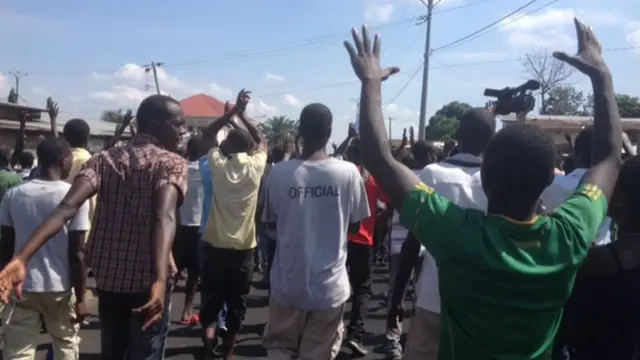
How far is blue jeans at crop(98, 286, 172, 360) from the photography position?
396 cm

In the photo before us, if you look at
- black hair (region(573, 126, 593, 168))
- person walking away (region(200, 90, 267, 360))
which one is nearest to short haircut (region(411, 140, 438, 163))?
person walking away (region(200, 90, 267, 360))

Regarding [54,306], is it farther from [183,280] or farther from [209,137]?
[183,280]

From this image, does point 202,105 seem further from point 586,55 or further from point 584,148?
point 586,55

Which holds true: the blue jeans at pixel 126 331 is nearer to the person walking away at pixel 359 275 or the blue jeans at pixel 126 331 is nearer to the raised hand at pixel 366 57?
the raised hand at pixel 366 57

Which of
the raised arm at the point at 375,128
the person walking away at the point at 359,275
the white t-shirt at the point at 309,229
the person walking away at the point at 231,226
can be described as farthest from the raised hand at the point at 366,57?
the person walking away at the point at 359,275

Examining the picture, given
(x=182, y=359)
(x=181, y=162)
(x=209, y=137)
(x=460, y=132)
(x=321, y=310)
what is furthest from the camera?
(x=182, y=359)

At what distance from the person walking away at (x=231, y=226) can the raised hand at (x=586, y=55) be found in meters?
3.77

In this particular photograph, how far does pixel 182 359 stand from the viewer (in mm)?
7051

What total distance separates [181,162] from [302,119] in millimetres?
1221

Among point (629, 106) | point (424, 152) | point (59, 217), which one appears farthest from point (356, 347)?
point (629, 106)

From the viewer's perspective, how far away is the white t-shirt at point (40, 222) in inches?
196

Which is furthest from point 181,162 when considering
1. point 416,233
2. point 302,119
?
point 416,233

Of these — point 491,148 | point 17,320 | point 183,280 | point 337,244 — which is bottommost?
point 183,280

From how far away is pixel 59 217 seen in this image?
3637 millimetres
